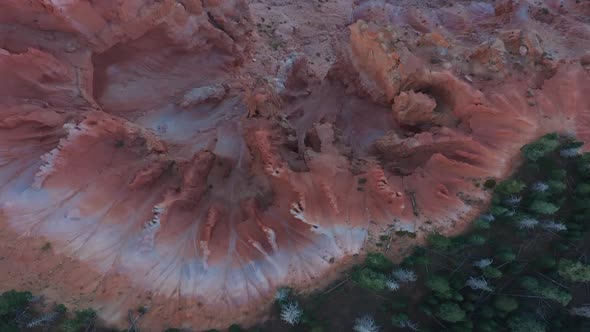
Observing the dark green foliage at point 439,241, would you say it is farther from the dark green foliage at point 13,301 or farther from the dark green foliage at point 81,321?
the dark green foliage at point 13,301

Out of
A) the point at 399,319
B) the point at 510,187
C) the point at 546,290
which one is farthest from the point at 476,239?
the point at 399,319

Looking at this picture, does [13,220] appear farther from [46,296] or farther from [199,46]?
[199,46]

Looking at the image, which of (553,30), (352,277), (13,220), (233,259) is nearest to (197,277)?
(233,259)

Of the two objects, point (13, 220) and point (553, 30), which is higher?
point (553, 30)

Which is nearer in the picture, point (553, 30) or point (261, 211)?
point (261, 211)

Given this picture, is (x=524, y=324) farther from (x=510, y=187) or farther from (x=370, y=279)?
(x=370, y=279)

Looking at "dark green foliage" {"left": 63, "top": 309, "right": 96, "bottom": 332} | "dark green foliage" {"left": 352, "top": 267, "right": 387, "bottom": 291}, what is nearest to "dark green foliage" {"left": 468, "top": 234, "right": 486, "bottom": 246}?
"dark green foliage" {"left": 352, "top": 267, "right": 387, "bottom": 291}

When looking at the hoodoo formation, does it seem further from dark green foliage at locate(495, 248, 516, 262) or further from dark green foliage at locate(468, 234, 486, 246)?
dark green foliage at locate(495, 248, 516, 262)
